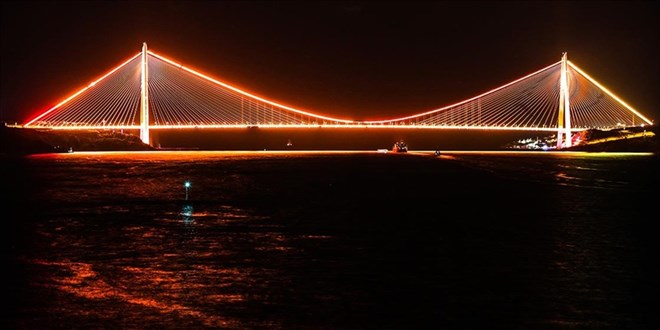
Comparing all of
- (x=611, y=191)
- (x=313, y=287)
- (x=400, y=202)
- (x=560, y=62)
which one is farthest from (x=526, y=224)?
(x=560, y=62)

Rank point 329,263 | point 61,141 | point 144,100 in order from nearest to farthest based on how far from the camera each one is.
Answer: point 329,263
point 144,100
point 61,141

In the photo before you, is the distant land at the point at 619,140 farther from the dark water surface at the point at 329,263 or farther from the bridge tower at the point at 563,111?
the dark water surface at the point at 329,263

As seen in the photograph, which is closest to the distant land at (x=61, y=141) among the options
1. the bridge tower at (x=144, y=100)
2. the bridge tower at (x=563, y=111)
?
the bridge tower at (x=144, y=100)

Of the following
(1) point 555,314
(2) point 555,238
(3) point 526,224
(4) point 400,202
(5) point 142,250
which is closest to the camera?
(1) point 555,314

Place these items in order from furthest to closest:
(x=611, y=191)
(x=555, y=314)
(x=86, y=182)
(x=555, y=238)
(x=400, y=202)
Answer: (x=86, y=182), (x=611, y=191), (x=400, y=202), (x=555, y=238), (x=555, y=314)

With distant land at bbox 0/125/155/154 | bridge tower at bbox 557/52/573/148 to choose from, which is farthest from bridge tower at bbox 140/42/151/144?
bridge tower at bbox 557/52/573/148

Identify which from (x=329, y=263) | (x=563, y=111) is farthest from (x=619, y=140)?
(x=329, y=263)

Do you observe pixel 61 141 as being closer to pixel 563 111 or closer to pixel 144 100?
pixel 144 100

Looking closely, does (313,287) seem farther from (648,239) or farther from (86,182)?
(86,182)
